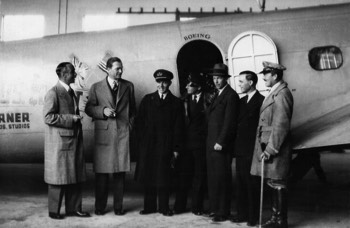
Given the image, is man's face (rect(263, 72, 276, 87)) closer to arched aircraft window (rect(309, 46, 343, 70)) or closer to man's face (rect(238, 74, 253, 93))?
man's face (rect(238, 74, 253, 93))

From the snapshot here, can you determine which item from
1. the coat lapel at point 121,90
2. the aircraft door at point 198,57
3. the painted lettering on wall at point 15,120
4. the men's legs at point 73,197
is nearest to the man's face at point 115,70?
the coat lapel at point 121,90

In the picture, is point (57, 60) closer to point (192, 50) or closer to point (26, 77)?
point (26, 77)

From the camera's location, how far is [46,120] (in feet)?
14.2

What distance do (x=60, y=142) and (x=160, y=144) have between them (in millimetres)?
1265

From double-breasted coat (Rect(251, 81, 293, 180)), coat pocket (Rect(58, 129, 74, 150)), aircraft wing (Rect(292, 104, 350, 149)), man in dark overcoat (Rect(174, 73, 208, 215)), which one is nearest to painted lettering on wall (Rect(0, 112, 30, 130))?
coat pocket (Rect(58, 129, 74, 150))

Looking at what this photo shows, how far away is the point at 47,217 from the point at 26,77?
6.95 ft

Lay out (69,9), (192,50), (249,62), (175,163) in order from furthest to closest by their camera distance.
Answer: (69,9) < (192,50) < (249,62) < (175,163)

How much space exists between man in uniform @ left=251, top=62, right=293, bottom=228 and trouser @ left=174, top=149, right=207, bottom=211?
806 mm

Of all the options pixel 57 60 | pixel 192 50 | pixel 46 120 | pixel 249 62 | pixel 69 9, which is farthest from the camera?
pixel 69 9

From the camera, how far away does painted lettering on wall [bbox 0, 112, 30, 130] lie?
5250mm

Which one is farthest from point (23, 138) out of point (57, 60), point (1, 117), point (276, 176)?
point (276, 176)

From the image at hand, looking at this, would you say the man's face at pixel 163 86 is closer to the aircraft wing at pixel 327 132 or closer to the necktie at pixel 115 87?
the necktie at pixel 115 87

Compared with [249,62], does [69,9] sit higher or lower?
higher

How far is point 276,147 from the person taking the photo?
150 inches
